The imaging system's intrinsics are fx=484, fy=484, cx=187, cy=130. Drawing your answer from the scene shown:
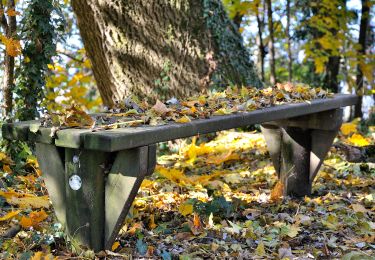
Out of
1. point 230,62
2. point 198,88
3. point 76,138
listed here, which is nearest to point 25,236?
point 76,138

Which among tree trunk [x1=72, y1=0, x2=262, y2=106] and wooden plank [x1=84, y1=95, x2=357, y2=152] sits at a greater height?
tree trunk [x1=72, y1=0, x2=262, y2=106]

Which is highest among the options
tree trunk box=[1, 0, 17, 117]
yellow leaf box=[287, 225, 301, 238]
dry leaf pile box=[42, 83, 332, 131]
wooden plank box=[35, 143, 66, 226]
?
tree trunk box=[1, 0, 17, 117]

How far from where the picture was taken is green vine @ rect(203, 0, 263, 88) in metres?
5.68

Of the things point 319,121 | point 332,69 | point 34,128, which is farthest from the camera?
point 332,69

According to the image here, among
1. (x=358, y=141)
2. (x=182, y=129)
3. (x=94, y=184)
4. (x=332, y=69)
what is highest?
(x=332, y=69)

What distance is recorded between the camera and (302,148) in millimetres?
3896

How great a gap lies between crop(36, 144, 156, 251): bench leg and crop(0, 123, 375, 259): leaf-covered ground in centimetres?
12

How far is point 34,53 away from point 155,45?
1.81 meters

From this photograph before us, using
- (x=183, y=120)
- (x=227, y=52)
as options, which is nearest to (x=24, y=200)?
(x=183, y=120)

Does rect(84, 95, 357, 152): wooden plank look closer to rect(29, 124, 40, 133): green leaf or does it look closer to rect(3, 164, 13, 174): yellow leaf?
rect(29, 124, 40, 133): green leaf

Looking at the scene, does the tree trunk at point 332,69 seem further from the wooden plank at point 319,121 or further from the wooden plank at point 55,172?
the wooden plank at point 55,172

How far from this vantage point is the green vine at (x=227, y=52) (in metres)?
5.68

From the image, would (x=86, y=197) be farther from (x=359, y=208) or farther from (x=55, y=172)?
(x=359, y=208)

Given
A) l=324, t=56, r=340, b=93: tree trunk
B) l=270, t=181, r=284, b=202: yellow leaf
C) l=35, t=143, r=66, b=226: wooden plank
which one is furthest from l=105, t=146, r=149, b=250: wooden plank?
l=324, t=56, r=340, b=93: tree trunk
